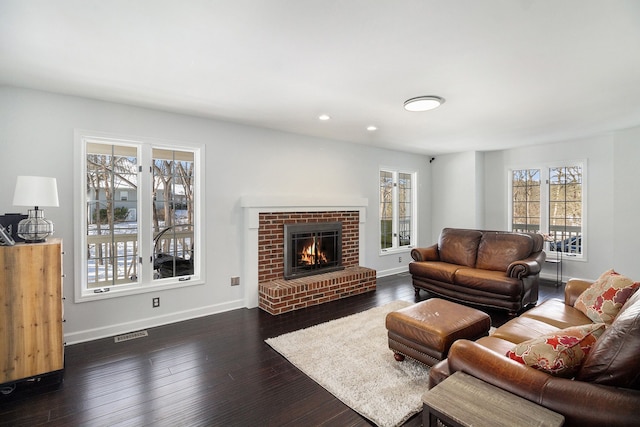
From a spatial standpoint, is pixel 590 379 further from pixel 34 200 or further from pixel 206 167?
pixel 206 167

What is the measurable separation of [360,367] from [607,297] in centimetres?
201

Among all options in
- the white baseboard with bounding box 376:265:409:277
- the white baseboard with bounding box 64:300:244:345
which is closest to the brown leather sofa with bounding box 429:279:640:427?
the white baseboard with bounding box 64:300:244:345

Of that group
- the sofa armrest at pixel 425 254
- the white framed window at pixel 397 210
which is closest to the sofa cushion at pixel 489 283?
the sofa armrest at pixel 425 254

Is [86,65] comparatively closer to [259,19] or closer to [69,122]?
[69,122]

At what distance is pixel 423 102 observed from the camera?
319cm

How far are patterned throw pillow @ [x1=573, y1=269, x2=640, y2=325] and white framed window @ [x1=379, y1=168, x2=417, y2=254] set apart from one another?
3625mm

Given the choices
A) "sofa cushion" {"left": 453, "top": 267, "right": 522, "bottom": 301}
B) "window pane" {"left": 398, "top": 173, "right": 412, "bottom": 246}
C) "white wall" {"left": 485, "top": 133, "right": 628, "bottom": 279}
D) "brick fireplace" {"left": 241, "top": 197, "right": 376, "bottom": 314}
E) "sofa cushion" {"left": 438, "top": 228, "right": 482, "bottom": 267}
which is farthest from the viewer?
"window pane" {"left": 398, "top": 173, "right": 412, "bottom": 246}

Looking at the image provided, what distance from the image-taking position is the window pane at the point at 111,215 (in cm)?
336

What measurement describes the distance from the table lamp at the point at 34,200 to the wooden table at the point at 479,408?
3.04 m

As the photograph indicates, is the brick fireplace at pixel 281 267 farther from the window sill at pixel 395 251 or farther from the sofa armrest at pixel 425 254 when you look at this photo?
the window sill at pixel 395 251

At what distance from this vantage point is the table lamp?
244 cm

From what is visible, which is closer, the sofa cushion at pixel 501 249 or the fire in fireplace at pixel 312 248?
the sofa cushion at pixel 501 249

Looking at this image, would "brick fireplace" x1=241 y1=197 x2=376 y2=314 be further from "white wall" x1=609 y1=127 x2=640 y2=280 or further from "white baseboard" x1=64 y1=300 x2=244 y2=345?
"white wall" x1=609 y1=127 x2=640 y2=280

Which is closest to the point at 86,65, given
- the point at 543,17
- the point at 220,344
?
the point at 220,344
